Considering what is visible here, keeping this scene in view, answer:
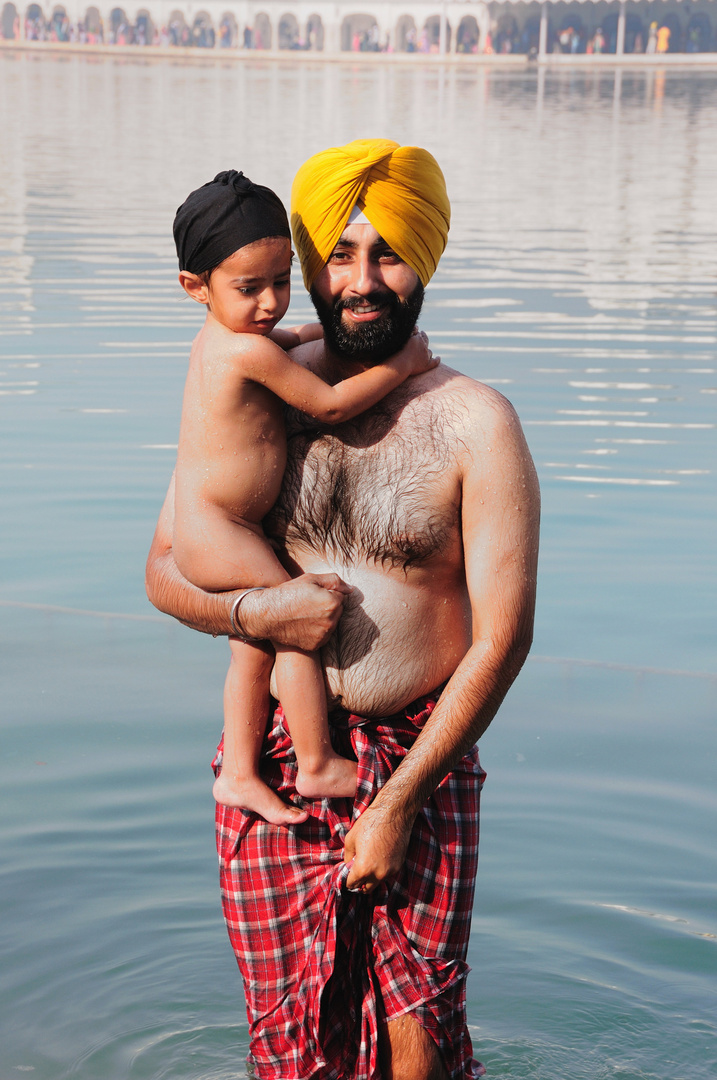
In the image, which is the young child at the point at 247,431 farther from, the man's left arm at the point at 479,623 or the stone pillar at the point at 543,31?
the stone pillar at the point at 543,31

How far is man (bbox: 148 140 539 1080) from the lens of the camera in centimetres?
273

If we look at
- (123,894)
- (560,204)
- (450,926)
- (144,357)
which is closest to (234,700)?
(450,926)

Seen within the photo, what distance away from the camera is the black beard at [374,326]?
2.73 meters

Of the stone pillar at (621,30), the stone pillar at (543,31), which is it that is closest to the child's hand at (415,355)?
the stone pillar at (621,30)

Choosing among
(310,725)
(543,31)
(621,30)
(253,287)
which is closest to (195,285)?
(253,287)

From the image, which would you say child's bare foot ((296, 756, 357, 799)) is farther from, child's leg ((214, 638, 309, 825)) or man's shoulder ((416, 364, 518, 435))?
man's shoulder ((416, 364, 518, 435))

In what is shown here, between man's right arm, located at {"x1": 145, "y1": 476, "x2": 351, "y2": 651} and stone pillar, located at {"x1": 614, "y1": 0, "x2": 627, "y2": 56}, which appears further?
stone pillar, located at {"x1": 614, "y1": 0, "x2": 627, "y2": 56}

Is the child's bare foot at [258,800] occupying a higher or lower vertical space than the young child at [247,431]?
lower

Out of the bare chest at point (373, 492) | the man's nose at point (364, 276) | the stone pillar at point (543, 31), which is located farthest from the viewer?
the stone pillar at point (543, 31)

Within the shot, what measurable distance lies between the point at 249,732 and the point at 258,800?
0.14m

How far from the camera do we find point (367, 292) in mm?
2699

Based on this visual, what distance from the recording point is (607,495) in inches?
340

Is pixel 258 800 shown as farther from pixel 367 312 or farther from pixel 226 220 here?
pixel 226 220

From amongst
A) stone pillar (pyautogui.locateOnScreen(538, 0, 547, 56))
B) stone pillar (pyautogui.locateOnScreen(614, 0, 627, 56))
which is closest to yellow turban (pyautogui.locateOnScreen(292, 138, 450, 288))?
stone pillar (pyautogui.locateOnScreen(614, 0, 627, 56))
